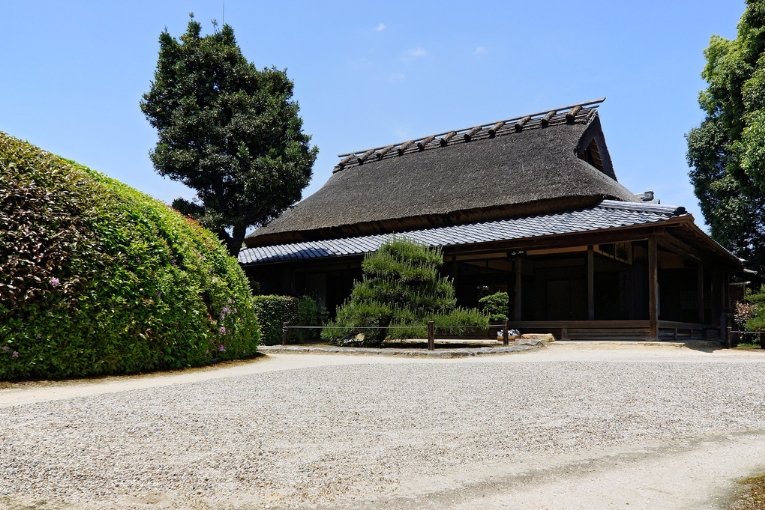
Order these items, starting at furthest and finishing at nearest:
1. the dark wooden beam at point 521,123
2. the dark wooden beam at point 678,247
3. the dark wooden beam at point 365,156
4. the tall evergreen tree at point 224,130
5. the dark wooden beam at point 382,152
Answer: the dark wooden beam at point 365,156 < the dark wooden beam at point 382,152 < the dark wooden beam at point 521,123 < the tall evergreen tree at point 224,130 < the dark wooden beam at point 678,247

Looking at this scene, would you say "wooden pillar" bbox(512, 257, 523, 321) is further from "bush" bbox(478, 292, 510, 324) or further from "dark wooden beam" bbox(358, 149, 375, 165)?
"dark wooden beam" bbox(358, 149, 375, 165)

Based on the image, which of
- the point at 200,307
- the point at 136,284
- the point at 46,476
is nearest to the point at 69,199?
the point at 136,284

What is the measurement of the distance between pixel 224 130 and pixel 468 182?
761cm

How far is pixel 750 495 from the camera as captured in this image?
3023 mm

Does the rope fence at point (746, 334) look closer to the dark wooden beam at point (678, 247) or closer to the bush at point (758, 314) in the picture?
the bush at point (758, 314)

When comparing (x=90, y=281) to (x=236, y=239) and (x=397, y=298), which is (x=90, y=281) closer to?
(x=397, y=298)

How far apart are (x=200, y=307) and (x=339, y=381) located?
3.07 m

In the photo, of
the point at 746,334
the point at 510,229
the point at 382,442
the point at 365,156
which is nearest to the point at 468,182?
the point at 510,229

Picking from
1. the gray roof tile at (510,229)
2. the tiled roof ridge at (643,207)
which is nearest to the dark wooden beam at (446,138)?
the gray roof tile at (510,229)

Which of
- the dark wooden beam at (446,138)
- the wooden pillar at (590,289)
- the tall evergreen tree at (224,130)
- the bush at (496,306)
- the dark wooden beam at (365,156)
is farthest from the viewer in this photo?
the dark wooden beam at (365,156)

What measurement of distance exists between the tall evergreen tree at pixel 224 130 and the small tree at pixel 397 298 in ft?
20.5

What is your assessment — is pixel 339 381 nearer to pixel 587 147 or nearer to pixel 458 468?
pixel 458 468

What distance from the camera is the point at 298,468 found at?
3498 millimetres

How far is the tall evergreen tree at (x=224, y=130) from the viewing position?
17.8 meters
